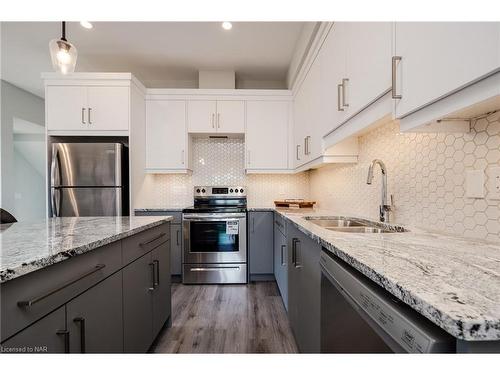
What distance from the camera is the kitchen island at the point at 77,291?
0.64 meters

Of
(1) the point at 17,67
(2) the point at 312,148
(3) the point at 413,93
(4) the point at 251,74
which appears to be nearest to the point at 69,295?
(3) the point at 413,93

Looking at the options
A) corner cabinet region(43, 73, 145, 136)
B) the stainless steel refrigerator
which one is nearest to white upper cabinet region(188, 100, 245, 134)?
corner cabinet region(43, 73, 145, 136)

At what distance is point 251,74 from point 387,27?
8.63ft

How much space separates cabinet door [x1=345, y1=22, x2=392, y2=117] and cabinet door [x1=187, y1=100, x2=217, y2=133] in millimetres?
2028

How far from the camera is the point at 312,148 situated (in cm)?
223

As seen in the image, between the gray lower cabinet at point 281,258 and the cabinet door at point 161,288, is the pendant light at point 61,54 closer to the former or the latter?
the cabinet door at point 161,288

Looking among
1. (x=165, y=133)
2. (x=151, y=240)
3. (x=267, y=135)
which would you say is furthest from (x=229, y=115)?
(x=151, y=240)

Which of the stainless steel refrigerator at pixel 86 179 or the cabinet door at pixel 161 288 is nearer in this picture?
the cabinet door at pixel 161 288

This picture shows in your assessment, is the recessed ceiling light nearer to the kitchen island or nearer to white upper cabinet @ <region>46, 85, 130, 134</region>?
white upper cabinet @ <region>46, 85, 130, 134</region>

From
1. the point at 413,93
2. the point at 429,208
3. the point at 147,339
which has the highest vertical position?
the point at 413,93

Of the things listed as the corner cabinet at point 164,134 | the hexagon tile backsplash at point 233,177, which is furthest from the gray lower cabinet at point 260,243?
the corner cabinet at point 164,134

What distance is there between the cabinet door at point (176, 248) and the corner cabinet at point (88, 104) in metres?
1.21
